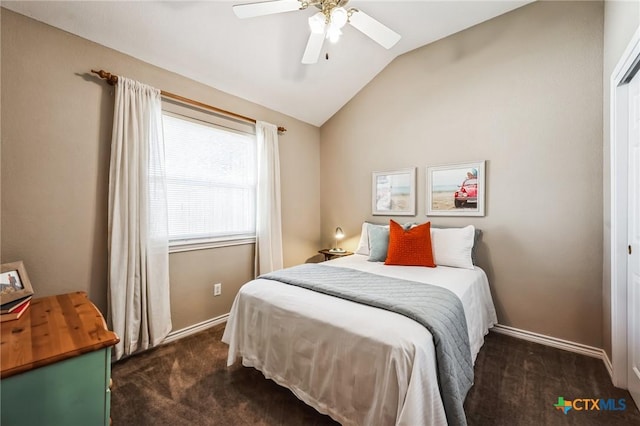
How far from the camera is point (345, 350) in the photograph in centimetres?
131

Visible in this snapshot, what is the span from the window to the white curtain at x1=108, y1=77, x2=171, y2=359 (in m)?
0.18

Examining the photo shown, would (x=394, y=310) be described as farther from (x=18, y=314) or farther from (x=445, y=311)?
(x=18, y=314)

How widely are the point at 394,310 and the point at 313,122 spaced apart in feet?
10.0

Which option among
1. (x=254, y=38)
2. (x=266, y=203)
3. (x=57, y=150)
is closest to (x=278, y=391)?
(x=266, y=203)

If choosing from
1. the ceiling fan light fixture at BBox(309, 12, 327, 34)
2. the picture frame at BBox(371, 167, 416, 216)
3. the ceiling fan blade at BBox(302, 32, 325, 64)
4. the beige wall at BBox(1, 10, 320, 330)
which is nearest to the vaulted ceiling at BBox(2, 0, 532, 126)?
the beige wall at BBox(1, 10, 320, 330)

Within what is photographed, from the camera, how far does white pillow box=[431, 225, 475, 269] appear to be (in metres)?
2.39

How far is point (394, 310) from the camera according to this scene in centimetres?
138

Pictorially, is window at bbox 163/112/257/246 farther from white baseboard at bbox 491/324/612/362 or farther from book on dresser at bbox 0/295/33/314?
white baseboard at bbox 491/324/612/362

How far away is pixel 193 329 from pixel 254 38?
2.80m

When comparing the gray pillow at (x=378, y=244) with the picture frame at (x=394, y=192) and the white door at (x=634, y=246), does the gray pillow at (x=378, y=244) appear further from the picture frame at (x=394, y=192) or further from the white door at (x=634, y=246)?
the white door at (x=634, y=246)

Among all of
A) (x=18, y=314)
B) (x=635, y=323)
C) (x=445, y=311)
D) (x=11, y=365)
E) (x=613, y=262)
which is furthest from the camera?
(x=613, y=262)

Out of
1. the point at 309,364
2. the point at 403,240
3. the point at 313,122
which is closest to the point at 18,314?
the point at 309,364

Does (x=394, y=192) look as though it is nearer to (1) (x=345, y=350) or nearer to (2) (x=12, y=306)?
(1) (x=345, y=350)

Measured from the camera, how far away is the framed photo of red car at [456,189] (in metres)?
2.57
